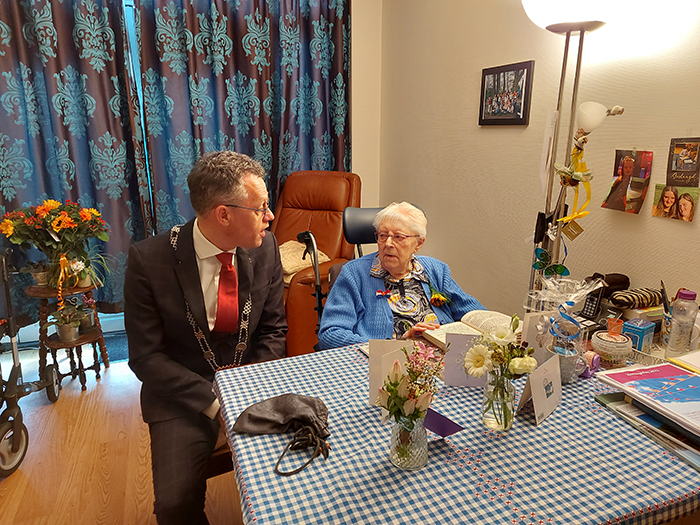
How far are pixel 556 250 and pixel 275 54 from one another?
2.70 metres

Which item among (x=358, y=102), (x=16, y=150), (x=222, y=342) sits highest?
(x=358, y=102)

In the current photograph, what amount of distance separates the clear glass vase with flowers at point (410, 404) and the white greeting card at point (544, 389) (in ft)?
0.94

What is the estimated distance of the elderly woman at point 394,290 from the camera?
6.38 feet

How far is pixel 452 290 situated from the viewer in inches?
82.2

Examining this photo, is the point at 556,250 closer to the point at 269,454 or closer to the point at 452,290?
the point at 452,290

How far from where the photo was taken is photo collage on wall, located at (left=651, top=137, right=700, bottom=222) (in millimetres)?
1581

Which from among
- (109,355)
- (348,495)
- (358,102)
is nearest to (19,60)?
(109,355)

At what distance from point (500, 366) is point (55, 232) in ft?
8.33

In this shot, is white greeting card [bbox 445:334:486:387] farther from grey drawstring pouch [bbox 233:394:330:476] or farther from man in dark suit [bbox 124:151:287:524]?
man in dark suit [bbox 124:151:287:524]

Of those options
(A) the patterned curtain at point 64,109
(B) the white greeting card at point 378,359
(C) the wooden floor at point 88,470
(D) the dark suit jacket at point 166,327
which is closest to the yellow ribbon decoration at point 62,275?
(C) the wooden floor at point 88,470

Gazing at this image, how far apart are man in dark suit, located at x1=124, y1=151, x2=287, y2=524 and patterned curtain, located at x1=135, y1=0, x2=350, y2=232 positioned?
190 cm

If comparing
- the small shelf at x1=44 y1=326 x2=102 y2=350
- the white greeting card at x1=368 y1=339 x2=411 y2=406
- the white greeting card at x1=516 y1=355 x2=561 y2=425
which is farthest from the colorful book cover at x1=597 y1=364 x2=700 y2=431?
the small shelf at x1=44 y1=326 x2=102 y2=350

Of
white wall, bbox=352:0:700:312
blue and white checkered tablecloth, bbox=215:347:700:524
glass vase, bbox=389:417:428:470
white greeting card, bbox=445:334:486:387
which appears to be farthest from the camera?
white wall, bbox=352:0:700:312

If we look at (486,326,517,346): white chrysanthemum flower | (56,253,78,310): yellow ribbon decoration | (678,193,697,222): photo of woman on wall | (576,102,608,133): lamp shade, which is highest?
(576,102,608,133): lamp shade
